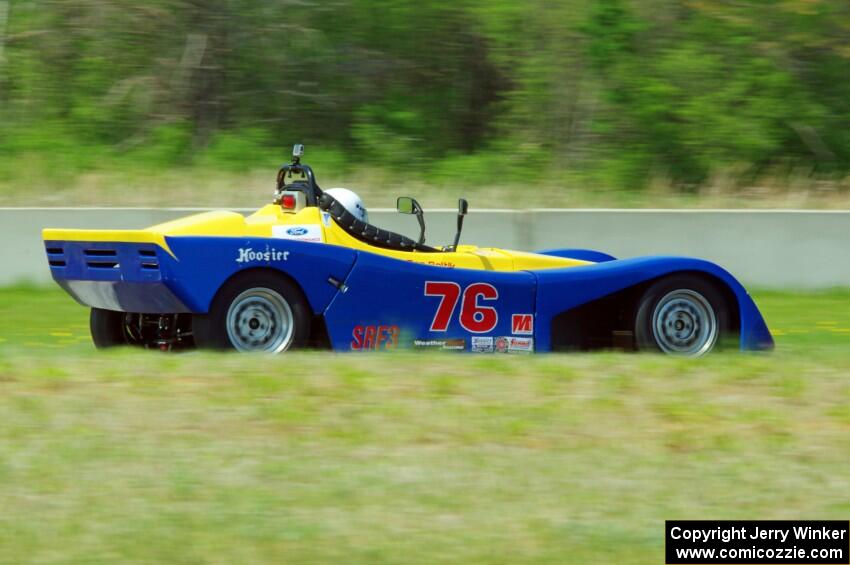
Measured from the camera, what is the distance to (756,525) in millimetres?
4688

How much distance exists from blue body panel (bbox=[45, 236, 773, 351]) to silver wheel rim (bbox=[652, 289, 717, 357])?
0.19m

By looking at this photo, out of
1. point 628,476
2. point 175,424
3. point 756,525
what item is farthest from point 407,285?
point 756,525

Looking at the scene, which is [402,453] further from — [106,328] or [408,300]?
[106,328]

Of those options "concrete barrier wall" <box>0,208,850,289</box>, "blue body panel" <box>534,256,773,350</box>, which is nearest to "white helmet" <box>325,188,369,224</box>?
"blue body panel" <box>534,256,773,350</box>

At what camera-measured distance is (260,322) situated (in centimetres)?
795

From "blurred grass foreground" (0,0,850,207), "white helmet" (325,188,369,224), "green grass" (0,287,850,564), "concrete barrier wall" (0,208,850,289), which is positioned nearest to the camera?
"green grass" (0,287,850,564)

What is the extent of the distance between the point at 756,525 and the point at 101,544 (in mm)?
2390

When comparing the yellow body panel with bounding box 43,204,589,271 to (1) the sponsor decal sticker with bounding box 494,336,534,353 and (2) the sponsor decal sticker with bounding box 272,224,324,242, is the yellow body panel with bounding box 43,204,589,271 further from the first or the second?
(1) the sponsor decal sticker with bounding box 494,336,534,353

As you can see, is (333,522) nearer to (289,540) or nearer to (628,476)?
(289,540)

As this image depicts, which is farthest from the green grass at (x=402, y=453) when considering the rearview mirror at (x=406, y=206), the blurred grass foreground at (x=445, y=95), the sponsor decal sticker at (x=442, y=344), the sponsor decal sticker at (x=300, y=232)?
the blurred grass foreground at (x=445, y=95)

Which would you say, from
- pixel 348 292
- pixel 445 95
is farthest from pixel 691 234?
pixel 445 95

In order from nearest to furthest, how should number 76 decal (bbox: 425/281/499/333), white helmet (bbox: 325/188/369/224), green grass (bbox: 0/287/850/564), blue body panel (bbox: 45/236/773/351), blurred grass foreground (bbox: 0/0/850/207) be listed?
1. green grass (bbox: 0/287/850/564)
2. blue body panel (bbox: 45/236/773/351)
3. number 76 decal (bbox: 425/281/499/333)
4. white helmet (bbox: 325/188/369/224)
5. blurred grass foreground (bbox: 0/0/850/207)

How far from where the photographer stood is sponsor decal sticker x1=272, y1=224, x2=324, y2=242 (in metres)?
8.31

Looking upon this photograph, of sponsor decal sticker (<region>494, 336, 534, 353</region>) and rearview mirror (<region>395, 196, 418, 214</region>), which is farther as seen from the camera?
rearview mirror (<region>395, 196, 418, 214</region>)
